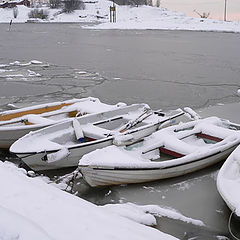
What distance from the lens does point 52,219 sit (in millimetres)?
3244

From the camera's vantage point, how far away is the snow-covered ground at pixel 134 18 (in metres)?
51.7

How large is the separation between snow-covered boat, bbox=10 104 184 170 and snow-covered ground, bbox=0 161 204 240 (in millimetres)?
1631

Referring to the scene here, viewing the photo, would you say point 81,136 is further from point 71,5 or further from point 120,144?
point 71,5

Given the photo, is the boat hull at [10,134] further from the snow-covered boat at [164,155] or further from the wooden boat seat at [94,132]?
the snow-covered boat at [164,155]

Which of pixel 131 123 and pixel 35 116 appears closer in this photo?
pixel 131 123

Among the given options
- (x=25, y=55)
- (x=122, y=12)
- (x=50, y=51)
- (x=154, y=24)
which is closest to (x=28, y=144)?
(x=25, y=55)

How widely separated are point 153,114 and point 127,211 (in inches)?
154

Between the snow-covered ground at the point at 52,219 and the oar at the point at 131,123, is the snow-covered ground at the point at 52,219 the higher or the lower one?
the higher one

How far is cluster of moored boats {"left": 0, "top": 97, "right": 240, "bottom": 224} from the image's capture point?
542cm

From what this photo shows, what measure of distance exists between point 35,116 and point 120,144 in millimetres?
2317

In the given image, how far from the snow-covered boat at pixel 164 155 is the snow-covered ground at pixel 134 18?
41000 millimetres

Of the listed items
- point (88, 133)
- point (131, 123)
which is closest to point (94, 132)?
point (88, 133)

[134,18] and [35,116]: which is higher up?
[134,18]

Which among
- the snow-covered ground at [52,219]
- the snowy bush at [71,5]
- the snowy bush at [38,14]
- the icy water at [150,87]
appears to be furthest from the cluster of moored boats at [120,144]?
the snowy bush at [71,5]
